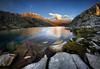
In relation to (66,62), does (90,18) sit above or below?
above

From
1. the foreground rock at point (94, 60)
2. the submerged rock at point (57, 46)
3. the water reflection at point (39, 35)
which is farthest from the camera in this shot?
the water reflection at point (39, 35)

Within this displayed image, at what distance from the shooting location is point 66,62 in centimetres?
317

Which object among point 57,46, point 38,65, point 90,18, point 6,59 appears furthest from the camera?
point 90,18

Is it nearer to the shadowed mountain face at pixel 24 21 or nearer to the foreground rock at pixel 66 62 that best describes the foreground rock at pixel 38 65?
the foreground rock at pixel 66 62

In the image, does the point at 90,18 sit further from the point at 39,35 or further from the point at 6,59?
the point at 6,59

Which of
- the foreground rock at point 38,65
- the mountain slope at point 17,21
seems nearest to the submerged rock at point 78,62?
the foreground rock at point 38,65

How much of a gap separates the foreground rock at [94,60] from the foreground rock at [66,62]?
0.16m

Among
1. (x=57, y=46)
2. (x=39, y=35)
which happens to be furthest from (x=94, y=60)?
(x=39, y=35)

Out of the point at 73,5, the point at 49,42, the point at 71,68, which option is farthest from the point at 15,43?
the point at 73,5

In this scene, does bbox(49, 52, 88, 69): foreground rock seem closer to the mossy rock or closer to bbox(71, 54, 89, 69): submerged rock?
bbox(71, 54, 89, 69): submerged rock

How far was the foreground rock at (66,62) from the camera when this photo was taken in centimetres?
308

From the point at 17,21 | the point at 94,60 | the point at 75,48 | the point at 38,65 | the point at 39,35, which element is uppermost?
the point at 17,21

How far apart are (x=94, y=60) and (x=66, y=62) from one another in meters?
0.65

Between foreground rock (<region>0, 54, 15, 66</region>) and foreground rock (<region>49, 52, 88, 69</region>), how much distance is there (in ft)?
3.13
